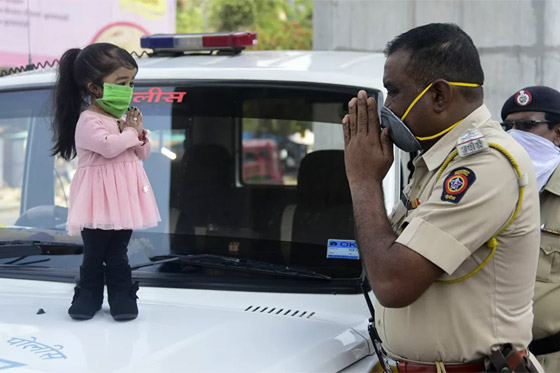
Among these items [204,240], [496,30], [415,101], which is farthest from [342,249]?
[496,30]

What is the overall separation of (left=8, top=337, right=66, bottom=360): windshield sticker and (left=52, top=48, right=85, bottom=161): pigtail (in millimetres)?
829

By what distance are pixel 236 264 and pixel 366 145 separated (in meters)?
0.91

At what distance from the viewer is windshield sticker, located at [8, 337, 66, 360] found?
213cm

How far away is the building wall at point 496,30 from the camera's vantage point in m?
7.00

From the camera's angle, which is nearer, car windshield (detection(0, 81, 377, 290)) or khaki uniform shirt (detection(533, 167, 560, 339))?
khaki uniform shirt (detection(533, 167, 560, 339))

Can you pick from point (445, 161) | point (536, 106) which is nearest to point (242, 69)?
point (536, 106)

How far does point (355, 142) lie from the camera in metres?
2.18

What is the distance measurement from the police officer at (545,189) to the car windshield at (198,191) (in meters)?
0.65

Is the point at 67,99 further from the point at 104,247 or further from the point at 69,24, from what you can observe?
the point at 69,24

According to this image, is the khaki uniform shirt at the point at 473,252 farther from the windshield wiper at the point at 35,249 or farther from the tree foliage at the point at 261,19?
the tree foliage at the point at 261,19

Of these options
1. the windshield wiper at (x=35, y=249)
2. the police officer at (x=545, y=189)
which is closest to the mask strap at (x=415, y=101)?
the police officer at (x=545, y=189)

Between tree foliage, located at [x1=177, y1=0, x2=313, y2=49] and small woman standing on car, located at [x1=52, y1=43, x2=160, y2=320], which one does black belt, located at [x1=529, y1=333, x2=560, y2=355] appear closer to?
small woman standing on car, located at [x1=52, y1=43, x2=160, y2=320]

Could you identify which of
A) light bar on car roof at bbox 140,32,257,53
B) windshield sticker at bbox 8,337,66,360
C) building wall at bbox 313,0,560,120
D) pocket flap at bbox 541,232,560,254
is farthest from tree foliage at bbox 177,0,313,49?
windshield sticker at bbox 8,337,66,360

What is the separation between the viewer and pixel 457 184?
78.2 inches
